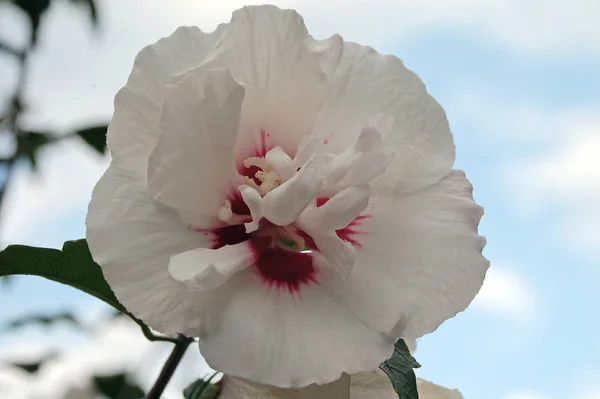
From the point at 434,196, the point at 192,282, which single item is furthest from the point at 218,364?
the point at 434,196

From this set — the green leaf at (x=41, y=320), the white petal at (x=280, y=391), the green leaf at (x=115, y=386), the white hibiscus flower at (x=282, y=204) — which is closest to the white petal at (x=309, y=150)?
the white hibiscus flower at (x=282, y=204)

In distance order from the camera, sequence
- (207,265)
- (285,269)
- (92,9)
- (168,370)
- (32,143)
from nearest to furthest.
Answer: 1. (207,265)
2. (285,269)
3. (168,370)
4. (32,143)
5. (92,9)

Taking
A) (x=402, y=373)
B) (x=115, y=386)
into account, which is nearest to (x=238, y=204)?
(x=402, y=373)

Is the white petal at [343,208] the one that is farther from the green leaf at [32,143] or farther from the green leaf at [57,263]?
the green leaf at [32,143]

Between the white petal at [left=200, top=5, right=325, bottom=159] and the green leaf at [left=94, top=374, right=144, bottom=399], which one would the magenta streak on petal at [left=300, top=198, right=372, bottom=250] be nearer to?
the white petal at [left=200, top=5, right=325, bottom=159]

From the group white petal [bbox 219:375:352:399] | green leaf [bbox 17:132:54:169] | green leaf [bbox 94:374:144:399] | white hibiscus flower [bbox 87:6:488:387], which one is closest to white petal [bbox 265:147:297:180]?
white hibiscus flower [bbox 87:6:488:387]

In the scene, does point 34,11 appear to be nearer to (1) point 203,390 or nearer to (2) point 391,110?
(1) point 203,390
